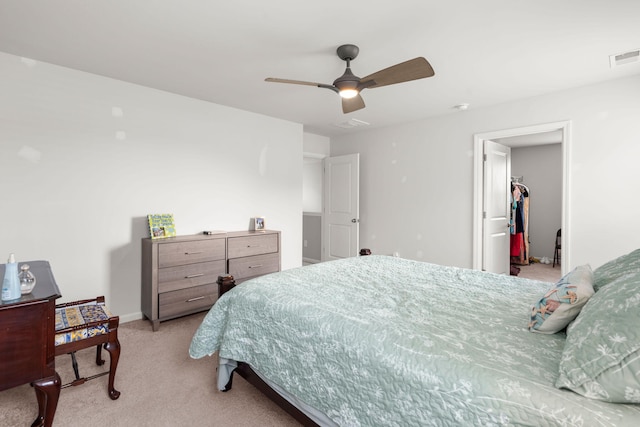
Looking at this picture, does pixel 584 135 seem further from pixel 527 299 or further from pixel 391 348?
pixel 391 348

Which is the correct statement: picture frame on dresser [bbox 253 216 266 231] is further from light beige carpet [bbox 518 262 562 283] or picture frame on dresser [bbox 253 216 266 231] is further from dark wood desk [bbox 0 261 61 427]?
light beige carpet [bbox 518 262 562 283]

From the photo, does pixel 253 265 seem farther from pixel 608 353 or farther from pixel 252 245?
pixel 608 353

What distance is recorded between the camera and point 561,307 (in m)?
1.29

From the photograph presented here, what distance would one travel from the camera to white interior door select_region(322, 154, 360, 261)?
5.16 metres

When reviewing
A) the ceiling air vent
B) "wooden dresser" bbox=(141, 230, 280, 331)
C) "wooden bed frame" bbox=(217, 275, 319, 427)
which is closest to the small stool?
"wooden bed frame" bbox=(217, 275, 319, 427)

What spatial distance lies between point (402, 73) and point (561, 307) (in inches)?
61.7

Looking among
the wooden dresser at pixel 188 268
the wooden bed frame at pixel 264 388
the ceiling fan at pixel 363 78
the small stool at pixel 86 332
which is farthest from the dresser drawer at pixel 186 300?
the ceiling fan at pixel 363 78

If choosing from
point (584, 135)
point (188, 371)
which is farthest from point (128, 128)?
point (584, 135)

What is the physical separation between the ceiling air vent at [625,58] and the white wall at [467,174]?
19.8 inches

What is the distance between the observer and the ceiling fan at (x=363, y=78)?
6.48 feet

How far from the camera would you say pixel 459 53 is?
99.7 inches

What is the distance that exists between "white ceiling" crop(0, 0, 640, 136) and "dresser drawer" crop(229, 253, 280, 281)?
6.22ft

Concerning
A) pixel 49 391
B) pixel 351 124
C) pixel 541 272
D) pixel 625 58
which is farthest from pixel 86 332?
pixel 541 272

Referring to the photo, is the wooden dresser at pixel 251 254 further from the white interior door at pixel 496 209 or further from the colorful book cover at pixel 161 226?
the white interior door at pixel 496 209
